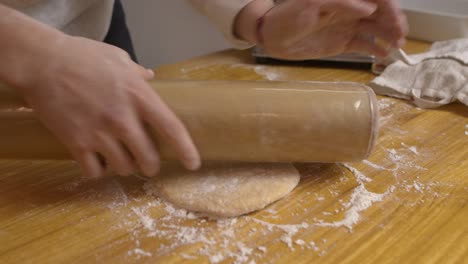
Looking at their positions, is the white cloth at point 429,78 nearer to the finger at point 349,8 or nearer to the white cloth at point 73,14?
the finger at point 349,8

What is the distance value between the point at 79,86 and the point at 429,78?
1087 mm

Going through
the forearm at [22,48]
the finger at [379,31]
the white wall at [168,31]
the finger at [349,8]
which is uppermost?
the forearm at [22,48]

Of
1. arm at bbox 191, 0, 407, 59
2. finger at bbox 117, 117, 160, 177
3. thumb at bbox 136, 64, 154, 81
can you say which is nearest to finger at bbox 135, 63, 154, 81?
thumb at bbox 136, 64, 154, 81

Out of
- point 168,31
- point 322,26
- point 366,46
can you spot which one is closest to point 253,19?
point 322,26

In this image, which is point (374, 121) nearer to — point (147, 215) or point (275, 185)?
point (275, 185)

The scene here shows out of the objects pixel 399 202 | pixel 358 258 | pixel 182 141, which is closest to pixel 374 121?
pixel 399 202

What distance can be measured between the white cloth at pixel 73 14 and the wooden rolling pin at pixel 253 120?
33 cm

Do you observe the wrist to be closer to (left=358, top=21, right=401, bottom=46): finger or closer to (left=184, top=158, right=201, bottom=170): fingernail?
(left=358, top=21, right=401, bottom=46): finger

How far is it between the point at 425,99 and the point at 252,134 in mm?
712

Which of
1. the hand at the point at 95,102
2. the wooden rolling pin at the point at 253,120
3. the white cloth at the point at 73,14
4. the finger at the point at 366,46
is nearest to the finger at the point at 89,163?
the hand at the point at 95,102

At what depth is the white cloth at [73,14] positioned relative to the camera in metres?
1.15

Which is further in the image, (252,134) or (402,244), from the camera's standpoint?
(252,134)

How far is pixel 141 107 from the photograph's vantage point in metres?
0.80

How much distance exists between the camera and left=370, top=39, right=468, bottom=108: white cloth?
52.8 inches
